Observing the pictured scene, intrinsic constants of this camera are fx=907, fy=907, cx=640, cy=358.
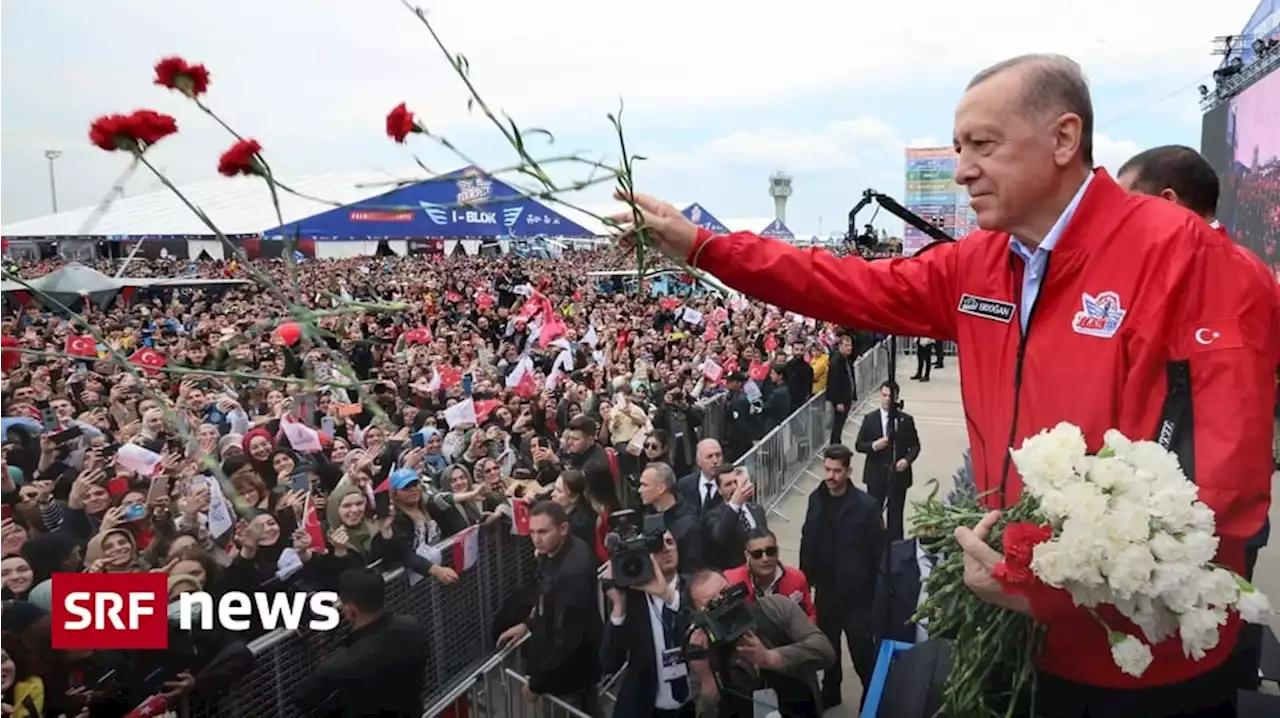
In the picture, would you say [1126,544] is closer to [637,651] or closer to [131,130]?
[131,130]

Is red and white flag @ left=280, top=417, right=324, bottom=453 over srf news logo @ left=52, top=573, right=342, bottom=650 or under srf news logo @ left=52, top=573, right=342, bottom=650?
over

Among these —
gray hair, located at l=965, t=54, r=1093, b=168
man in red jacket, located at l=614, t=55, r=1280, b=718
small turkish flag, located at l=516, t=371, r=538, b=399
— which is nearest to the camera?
man in red jacket, located at l=614, t=55, r=1280, b=718

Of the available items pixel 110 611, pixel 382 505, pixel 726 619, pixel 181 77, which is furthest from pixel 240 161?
pixel 382 505

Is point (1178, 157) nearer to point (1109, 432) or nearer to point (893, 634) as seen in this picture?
point (1109, 432)

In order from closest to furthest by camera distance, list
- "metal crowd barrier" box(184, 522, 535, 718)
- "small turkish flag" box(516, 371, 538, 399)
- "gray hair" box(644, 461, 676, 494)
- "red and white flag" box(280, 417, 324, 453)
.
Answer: "metal crowd barrier" box(184, 522, 535, 718) → "gray hair" box(644, 461, 676, 494) → "red and white flag" box(280, 417, 324, 453) → "small turkish flag" box(516, 371, 538, 399)

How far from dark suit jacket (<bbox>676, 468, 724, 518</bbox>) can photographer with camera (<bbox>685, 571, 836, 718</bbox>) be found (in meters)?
1.85

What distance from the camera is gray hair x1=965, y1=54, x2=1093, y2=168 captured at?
4.83ft

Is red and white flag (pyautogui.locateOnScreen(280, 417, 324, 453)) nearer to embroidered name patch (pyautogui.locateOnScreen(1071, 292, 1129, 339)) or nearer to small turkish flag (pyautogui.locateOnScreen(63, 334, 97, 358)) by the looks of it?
small turkish flag (pyautogui.locateOnScreen(63, 334, 97, 358))

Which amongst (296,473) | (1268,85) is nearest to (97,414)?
(296,473)

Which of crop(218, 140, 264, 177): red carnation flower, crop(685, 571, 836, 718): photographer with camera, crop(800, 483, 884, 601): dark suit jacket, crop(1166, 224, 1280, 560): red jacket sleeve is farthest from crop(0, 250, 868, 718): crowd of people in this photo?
crop(1166, 224, 1280, 560): red jacket sleeve

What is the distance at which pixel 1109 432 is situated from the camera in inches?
51.7

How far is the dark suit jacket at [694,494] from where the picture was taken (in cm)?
573

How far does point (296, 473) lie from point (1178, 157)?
194 inches

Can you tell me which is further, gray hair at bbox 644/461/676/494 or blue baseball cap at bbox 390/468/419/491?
gray hair at bbox 644/461/676/494
